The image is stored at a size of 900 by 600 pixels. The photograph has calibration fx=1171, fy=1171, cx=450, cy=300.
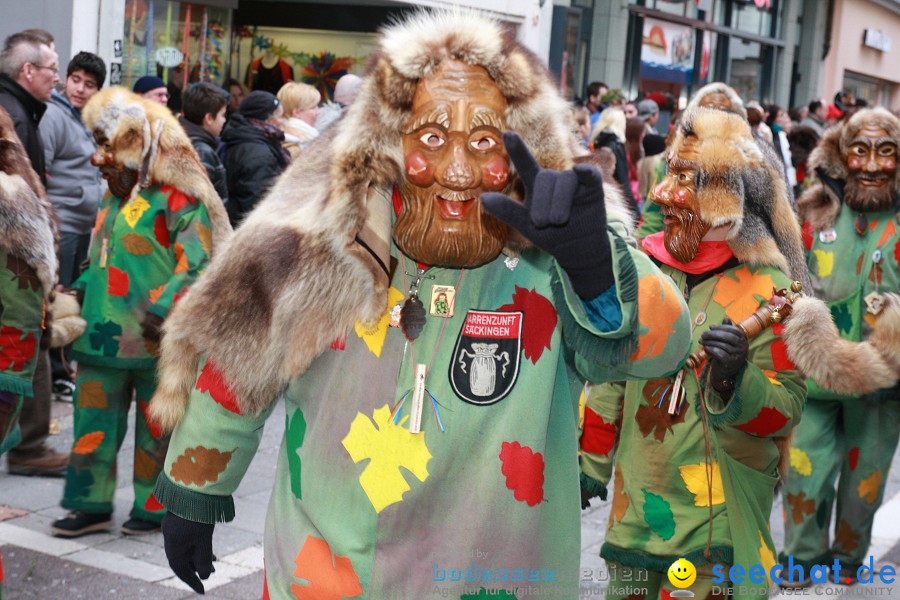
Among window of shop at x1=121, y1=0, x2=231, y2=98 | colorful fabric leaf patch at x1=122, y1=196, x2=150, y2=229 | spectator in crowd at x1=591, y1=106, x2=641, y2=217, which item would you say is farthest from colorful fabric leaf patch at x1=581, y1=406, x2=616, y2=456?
window of shop at x1=121, y1=0, x2=231, y2=98

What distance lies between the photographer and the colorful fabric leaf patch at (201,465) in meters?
2.76

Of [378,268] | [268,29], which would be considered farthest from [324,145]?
[268,29]

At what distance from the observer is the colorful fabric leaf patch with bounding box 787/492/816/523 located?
17.6ft

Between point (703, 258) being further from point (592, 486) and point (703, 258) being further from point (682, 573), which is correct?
point (682, 573)

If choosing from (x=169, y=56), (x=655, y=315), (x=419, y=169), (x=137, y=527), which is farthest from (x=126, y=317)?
(x=169, y=56)

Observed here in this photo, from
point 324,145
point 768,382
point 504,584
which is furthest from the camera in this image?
point 768,382

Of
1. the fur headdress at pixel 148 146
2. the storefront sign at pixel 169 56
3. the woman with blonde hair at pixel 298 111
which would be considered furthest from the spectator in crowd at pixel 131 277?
the storefront sign at pixel 169 56

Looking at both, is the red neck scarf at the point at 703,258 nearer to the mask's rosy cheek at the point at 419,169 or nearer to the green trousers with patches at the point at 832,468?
the mask's rosy cheek at the point at 419,169

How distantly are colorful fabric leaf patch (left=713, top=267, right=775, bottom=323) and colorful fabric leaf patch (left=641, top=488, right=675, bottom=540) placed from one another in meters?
0.60

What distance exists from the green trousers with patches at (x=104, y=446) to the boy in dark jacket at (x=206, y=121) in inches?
83.2

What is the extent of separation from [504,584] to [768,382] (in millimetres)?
1236

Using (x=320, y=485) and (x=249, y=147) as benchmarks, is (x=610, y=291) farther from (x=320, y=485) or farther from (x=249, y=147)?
(x=249, y=147)

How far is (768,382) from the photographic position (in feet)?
11.2

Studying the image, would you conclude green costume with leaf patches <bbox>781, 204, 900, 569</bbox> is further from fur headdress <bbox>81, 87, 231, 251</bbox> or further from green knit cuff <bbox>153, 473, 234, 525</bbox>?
green knit cuff <bbox>153, 473, 234, 525</bbox>
